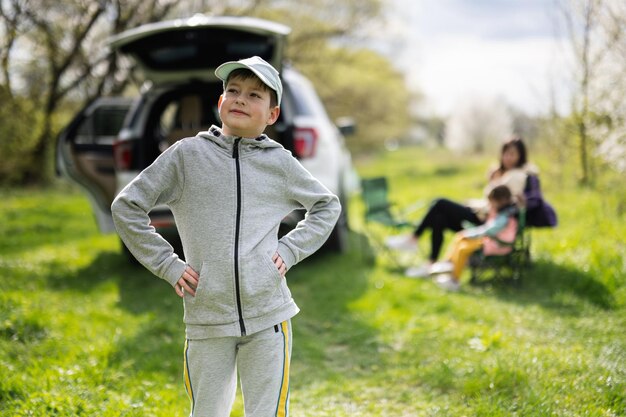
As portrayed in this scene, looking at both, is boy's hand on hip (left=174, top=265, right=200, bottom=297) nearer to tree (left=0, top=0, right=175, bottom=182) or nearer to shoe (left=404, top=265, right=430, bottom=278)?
shoe (left=404, top=265, right=430, bottom=278)

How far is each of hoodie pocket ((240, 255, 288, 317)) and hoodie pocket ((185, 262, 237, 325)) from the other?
0.04 m

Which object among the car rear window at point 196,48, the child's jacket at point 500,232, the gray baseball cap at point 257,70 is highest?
the car rear window at point 196,48

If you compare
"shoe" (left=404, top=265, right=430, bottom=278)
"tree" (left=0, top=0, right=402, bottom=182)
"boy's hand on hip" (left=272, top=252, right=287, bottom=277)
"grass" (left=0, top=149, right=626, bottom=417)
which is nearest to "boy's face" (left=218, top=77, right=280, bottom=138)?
"boy's hand on hip" (left=272, top=252, right=287, bottom=277)

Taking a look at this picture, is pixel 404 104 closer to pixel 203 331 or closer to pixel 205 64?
pixel 205 64

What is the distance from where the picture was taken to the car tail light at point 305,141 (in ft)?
17.3

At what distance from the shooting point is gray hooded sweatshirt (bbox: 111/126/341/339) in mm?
1989

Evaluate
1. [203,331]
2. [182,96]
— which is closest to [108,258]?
[182,96]

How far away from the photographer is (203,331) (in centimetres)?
202

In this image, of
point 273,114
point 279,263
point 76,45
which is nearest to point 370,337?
point 279,263

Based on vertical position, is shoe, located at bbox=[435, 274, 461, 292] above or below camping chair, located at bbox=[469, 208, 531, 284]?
below

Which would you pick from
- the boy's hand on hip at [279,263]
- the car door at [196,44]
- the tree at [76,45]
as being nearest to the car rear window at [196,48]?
the car door at [196,44]

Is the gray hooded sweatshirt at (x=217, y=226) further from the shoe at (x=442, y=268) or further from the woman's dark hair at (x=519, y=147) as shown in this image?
the woman's dark hair at (x=519, y=147)

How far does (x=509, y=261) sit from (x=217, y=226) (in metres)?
3.98

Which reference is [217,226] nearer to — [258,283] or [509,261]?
Answer: [258,283]
